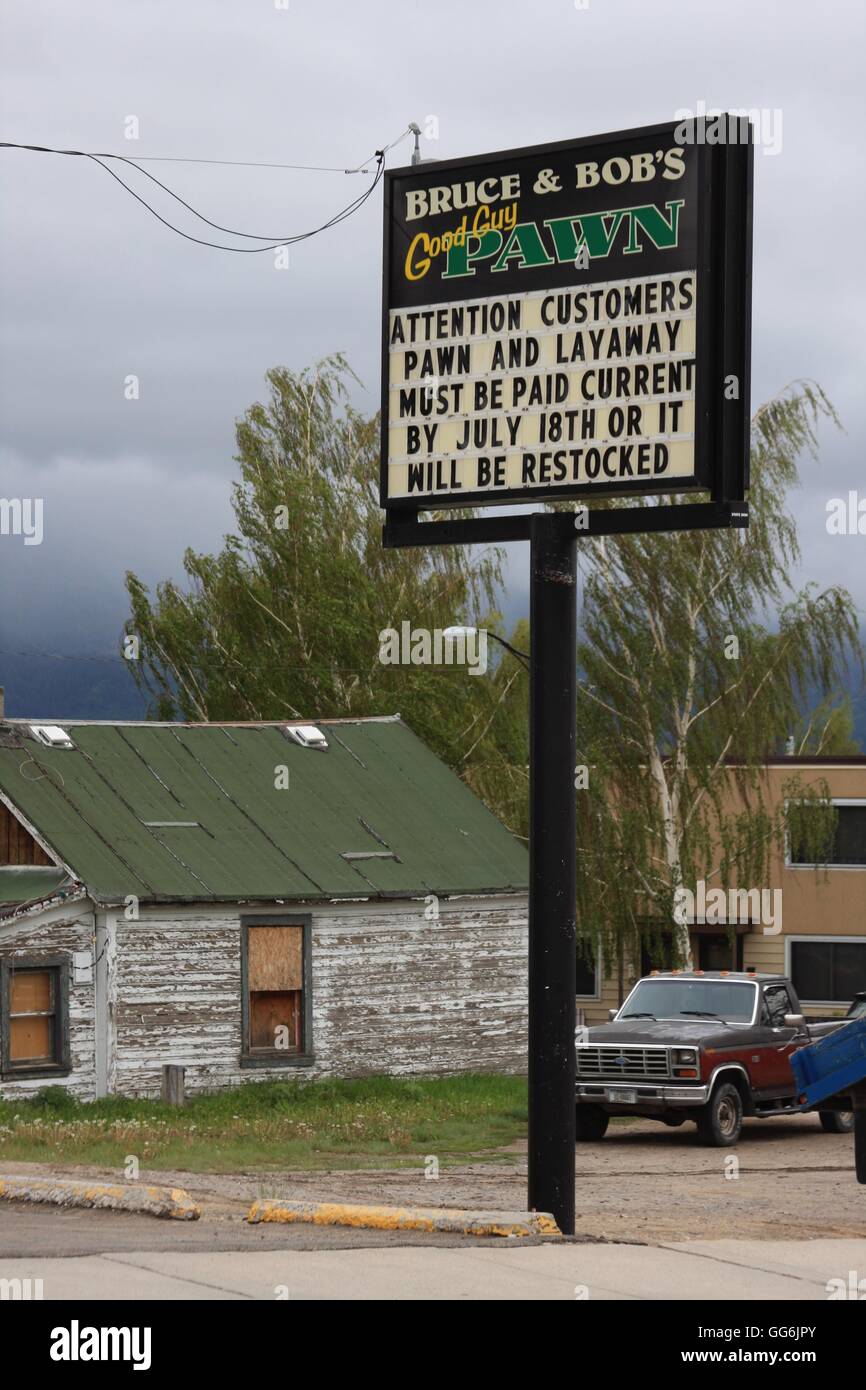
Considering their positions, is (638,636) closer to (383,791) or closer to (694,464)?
(383,791)

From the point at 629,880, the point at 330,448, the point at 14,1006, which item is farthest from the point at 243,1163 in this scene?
the point at 330,448

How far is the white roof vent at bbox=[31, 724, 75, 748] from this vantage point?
27.6m

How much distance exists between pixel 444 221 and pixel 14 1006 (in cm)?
1463

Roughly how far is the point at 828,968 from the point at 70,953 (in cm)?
2273

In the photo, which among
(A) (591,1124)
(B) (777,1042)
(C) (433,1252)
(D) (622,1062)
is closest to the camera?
(C) (433,1252)

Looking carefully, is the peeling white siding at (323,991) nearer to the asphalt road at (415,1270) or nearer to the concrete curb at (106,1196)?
the concrete curb at (106,1196)

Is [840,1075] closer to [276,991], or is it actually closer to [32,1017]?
[32,1017]

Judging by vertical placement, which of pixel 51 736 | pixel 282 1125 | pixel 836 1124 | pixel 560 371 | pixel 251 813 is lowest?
pixel 836 1124

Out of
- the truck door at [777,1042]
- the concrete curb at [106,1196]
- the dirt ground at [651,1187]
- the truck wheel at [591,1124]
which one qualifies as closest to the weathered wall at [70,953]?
the dirt ground at [651,1187]

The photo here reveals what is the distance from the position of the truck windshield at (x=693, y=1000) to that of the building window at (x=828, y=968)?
19.1 m

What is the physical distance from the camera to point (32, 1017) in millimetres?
24188

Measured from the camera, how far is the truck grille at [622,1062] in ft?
70.9

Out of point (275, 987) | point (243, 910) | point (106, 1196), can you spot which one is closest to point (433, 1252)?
point (106, 1196)

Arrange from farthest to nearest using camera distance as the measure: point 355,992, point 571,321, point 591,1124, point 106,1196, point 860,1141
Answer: point 355,992 < point 591,1124 < point 860,1141 < point 106,1196 < point 571,321
